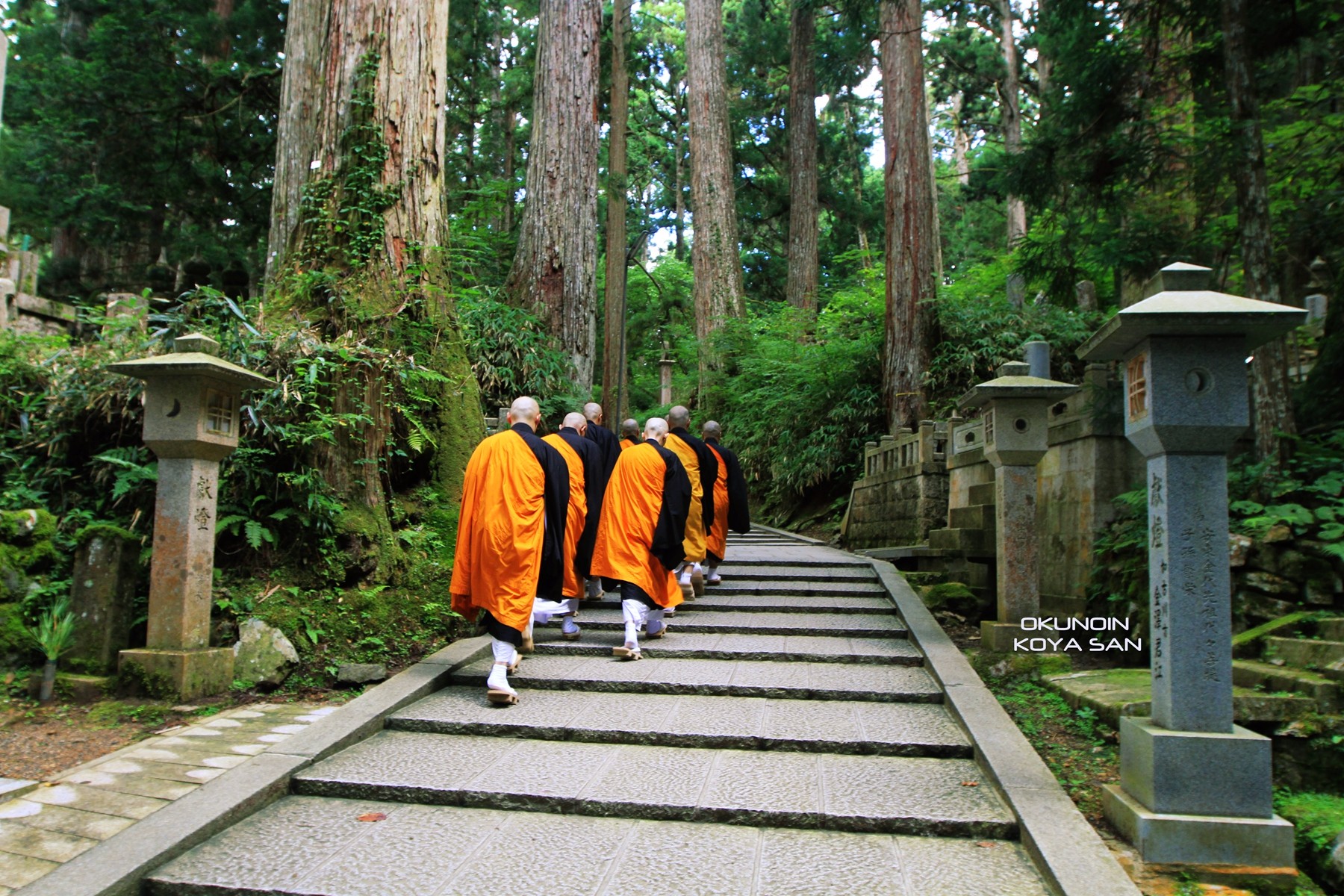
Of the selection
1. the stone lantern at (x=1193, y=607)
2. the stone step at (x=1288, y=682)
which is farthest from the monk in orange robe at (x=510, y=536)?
the stone step at (x=1288, y=682)

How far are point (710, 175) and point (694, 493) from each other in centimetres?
1173

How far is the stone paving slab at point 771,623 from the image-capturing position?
22.4 ft

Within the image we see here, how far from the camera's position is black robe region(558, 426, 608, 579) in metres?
6.85

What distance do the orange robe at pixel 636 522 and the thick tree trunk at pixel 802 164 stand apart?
42.6ft

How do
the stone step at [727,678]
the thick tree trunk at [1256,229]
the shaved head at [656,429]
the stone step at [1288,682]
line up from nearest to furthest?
1. the stone step at [1288,682]
2. the stone step at [727,678]
3. the thick tree trunk at [1256,229]
4. the shaved head at [656,429]

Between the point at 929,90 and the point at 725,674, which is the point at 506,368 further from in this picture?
the point at 929,90

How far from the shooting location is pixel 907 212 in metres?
12.1

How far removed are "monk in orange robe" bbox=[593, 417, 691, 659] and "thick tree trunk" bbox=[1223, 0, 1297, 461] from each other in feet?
14.2

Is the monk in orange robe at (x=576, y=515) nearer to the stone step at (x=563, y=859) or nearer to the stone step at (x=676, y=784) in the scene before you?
the stone step at (x=676, y=784)

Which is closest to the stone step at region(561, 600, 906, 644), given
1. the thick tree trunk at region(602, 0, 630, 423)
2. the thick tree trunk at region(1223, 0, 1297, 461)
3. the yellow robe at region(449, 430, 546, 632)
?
the yellow robe at region(449, 430, 546, 632)

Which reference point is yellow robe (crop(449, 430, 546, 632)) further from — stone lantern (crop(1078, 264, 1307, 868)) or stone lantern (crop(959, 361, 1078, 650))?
stone lantern (crop(959, 361, 1078, 650))

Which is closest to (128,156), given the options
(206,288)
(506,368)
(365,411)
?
(506,368)

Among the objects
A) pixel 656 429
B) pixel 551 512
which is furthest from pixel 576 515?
pixel 551 512

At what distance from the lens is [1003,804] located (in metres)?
3.64
